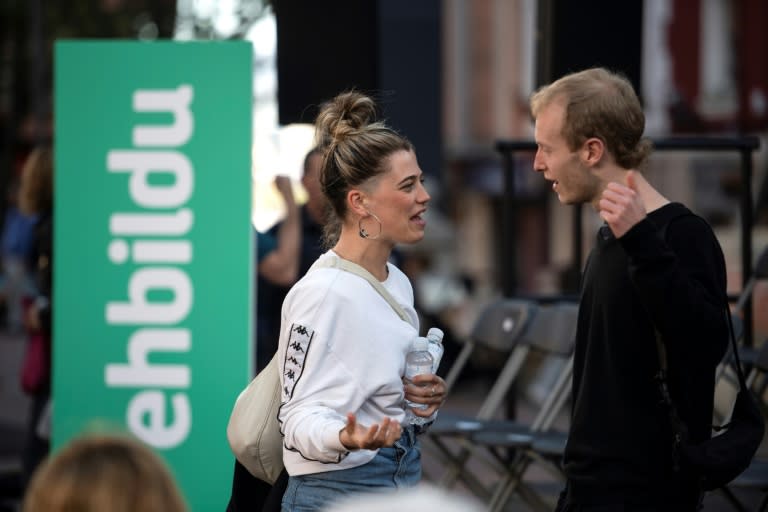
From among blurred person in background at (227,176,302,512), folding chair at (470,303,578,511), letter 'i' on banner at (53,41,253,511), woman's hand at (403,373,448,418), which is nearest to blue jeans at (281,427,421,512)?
woman's hand at (403,373,448,418)

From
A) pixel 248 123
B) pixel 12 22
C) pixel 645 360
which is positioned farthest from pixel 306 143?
pixel 12 22

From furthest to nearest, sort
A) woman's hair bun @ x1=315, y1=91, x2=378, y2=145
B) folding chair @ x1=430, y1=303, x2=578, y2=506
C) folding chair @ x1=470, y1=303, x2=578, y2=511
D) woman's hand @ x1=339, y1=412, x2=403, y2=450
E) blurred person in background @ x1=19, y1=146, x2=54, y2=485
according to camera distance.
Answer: blurred person in background @ x1=19, y1=146, x2=54, y2=485, folding chair @ x1=430, y1=303, x2=578, y2=506, folding chair @ x1=470, y1=303, x2=578, y2=511, woman's hair bun @ x1=315, y1=91, x2=378, y2=145, woman's hand @ x1=339, y1=412, x2=403, y2=450

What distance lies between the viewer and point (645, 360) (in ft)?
10.7

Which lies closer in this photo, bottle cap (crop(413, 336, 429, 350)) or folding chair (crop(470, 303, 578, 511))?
bottle cap (crop(413, 336, 429, 350))

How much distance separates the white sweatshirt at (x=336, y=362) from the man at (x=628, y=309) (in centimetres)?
44

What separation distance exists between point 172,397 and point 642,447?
2968mm

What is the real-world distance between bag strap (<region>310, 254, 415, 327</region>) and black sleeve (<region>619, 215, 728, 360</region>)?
0.70 meters

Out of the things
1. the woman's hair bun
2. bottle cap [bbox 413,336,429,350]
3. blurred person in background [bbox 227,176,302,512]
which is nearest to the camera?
bottle cap [bbox 413,336,429,350]

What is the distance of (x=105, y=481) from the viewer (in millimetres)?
2246

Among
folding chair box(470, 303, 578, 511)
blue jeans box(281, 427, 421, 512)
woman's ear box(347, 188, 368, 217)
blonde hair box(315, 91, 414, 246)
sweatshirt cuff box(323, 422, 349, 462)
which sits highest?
blonde hair box(315, 91, 414, 246)

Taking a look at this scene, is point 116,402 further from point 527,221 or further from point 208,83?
point 527,221

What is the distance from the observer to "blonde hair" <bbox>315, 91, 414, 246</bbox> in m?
3.73

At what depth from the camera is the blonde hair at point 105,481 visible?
2.23 metres

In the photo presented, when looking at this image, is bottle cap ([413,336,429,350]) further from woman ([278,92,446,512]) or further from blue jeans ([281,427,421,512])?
blue jeans ([281,427,421,512])
